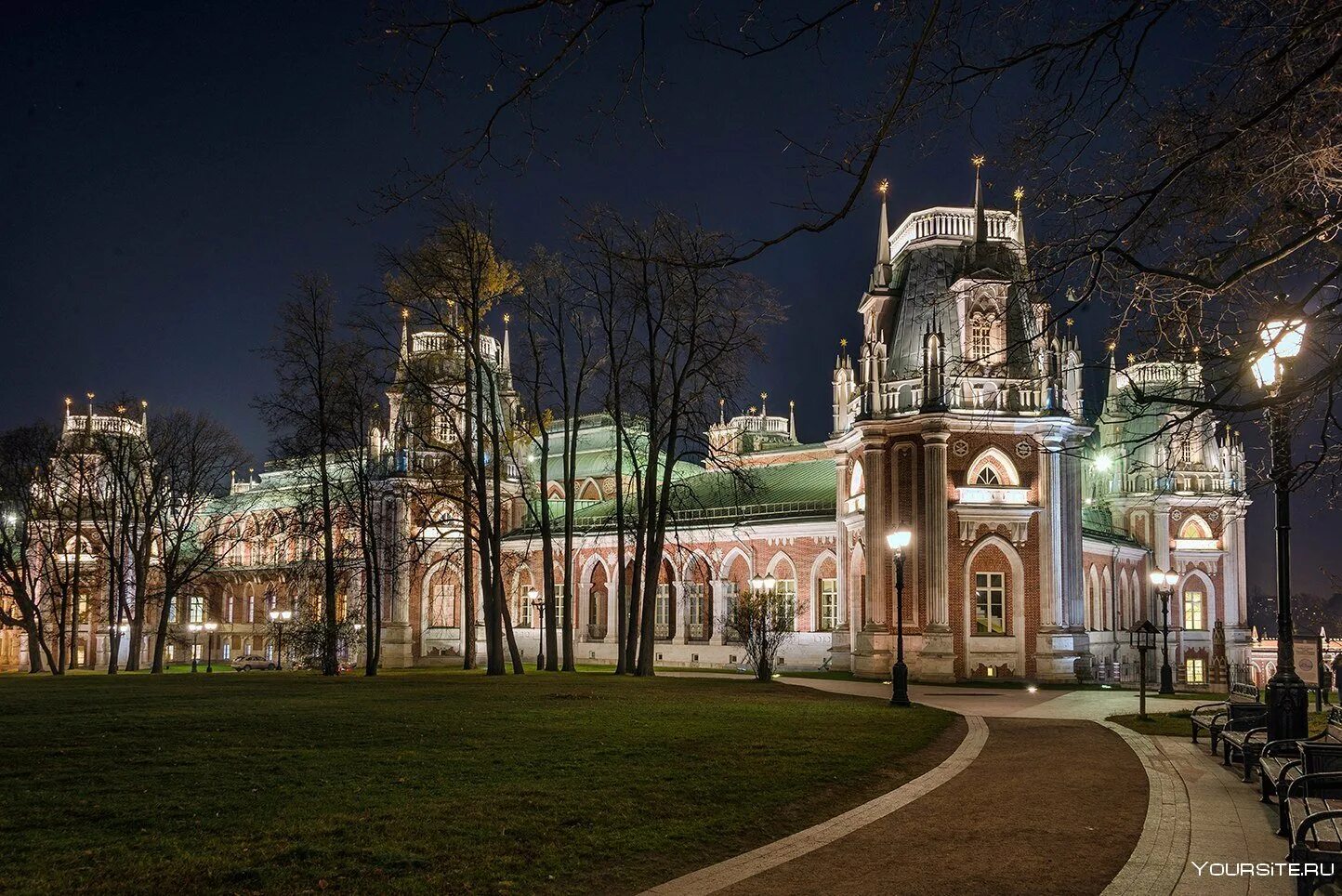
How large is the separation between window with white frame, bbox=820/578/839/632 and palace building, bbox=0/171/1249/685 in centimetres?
10

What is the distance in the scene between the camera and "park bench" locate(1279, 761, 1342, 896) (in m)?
6.92

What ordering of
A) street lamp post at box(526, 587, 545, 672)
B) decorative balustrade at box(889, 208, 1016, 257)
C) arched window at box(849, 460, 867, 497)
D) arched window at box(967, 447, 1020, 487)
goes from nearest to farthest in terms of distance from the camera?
arched window at box(967, 447, 1020, 487), decorative balustrade at box(889, 208, 1016, 257), arched window at box(849, 460, 867, 497), street lamp post at box(526, 587, 545, 672)

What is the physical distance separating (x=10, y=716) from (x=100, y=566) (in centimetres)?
4608

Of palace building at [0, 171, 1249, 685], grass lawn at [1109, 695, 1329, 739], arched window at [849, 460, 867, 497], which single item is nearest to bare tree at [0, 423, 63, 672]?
palace building at [0, 171, 1249, 685]

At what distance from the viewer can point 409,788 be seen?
1088 cm

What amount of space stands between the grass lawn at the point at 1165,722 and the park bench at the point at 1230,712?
90 cm

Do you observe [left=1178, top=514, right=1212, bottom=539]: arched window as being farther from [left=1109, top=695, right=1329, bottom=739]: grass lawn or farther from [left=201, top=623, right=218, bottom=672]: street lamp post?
[left=201, top=623, right=218, bottom=672]: street lamp post

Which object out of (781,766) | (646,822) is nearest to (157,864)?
(646,822)

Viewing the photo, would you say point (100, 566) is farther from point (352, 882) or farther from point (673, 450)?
point (352, 882)

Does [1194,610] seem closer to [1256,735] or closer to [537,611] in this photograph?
[537,611]

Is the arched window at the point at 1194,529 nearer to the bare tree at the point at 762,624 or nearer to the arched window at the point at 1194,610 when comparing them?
the arched window at the point at 1194,610

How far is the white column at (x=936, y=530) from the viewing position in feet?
130

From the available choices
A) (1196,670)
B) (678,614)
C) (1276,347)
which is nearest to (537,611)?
(678,614)

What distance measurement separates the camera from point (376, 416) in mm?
37344
